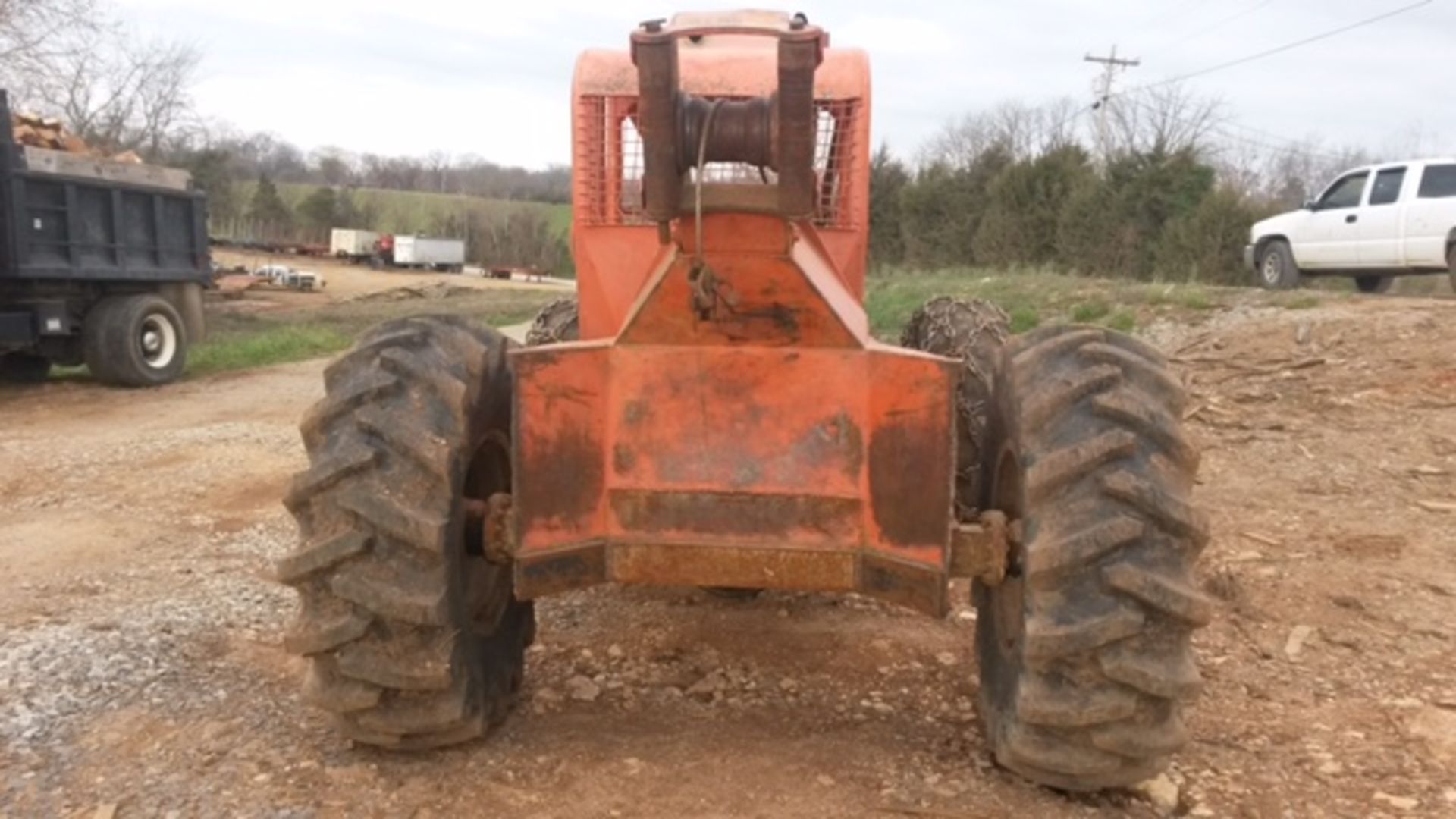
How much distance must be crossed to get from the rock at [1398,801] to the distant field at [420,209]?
57.6m

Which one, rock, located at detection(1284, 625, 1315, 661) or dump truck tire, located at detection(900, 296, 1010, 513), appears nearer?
dump truck tire, located at detection(900, 296, 1010, 513)

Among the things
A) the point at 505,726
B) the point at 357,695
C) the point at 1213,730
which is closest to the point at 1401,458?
the point at 1213,730

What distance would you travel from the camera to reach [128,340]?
43.1ft

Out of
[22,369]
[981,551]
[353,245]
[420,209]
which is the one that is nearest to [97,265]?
[22,369]

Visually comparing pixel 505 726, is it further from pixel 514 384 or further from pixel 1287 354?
pixel 1287 354

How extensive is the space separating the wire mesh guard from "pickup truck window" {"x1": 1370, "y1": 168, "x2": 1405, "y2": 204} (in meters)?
14.3

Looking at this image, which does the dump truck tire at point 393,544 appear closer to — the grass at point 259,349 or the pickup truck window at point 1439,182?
the grass at point 259,349

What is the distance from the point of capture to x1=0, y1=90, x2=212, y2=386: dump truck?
12195mm

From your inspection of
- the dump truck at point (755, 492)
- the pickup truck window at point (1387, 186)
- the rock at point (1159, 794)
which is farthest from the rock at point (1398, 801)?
the pickup truck window at point (1387, 186)

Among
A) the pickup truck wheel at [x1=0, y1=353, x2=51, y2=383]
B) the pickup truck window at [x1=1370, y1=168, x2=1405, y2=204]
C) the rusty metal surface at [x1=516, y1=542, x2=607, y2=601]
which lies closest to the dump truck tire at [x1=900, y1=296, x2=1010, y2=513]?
the rusty metal surface at [x1=516, y1=542, x2=607, y2=601]

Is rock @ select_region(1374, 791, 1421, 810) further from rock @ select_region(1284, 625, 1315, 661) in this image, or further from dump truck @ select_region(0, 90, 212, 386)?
dump truck @ select_region(0, 90, 212, 386)

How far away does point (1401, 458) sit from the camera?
824 centimetres

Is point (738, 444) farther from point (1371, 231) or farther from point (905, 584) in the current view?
point (1371, 231)

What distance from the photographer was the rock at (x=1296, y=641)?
5016 mm
